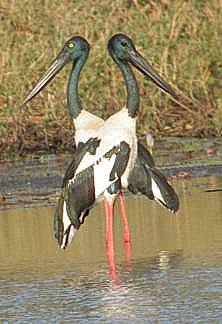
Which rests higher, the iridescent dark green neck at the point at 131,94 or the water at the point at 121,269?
the iridescent dark green neck at the point at 131,94

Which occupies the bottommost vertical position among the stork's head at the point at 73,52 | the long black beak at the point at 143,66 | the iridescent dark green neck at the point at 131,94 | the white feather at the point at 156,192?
the white feather at the point at 156,192

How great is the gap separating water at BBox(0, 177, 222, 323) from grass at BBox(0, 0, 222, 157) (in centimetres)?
236

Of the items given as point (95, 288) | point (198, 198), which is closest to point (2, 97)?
point (198, 198)

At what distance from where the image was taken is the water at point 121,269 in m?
5.87

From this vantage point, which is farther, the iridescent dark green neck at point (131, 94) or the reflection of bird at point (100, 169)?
the iridescent dark green neck at point (131, 94)

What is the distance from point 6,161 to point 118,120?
3.62m

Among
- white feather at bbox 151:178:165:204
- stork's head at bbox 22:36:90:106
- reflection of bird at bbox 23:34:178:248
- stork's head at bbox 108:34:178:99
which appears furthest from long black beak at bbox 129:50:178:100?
white feather at bbox 151:178:165:204

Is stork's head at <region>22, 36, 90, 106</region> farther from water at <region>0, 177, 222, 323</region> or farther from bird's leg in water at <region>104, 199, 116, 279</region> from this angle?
bird's leg in water at <region>104, 199, 116, 279</region>

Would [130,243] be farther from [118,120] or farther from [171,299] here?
[171,299]

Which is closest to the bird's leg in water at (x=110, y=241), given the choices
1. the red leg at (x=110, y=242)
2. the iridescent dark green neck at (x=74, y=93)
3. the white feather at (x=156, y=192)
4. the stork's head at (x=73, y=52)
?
the red leg at (x=110, y=242)

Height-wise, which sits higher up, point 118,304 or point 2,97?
point 2,97

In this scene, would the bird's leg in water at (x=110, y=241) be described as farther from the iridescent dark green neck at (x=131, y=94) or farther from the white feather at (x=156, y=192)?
the iridescent dark green neck at (x=131, y=94)

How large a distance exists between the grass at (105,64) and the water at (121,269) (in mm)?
2358

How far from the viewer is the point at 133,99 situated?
7977mm
